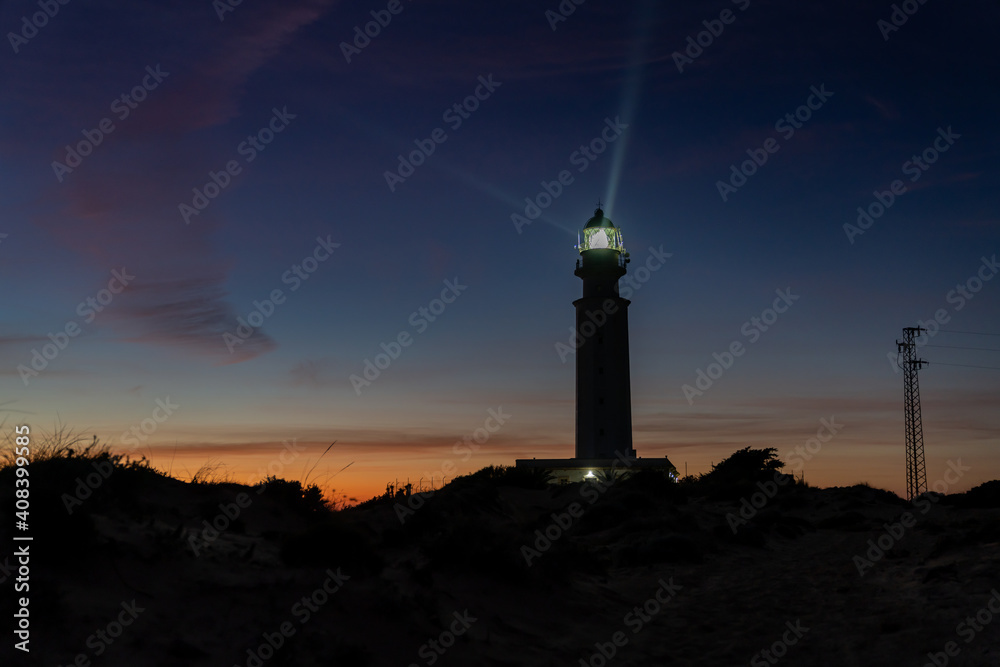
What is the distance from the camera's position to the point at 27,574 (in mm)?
5805

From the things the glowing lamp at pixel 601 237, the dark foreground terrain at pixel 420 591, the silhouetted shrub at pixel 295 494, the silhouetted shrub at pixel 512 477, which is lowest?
the dark foreground terrain at pixel 420 591

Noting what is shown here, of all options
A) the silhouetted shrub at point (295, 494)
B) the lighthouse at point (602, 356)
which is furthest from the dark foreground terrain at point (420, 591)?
the lighthouse at point (602, 356)

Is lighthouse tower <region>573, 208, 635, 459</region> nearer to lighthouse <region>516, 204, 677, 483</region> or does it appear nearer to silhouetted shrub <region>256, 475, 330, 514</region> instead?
lighthouse <region>516, 204, 677, 483</region>

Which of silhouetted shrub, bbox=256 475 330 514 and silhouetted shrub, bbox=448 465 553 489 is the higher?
silhouetted shrub, bbox=448 465 553 489

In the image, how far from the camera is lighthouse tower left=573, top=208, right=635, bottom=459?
4216cm

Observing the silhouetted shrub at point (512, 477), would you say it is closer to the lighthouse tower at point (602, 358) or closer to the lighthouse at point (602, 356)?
the lighthouse at point (602, 356)

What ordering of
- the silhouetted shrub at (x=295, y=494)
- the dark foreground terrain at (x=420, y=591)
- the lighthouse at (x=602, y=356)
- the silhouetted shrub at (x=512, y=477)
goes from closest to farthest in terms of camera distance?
the dark foreground terrain at (x=420, y=591) → the silhouetted shrub at (x=295, y=494) → the silhouetted shrub at (x=512, y=477) → the lighthouse at (x=602, y=356)

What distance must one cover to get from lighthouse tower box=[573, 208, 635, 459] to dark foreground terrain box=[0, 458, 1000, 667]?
88.8 feet

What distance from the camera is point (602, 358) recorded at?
4278 cm

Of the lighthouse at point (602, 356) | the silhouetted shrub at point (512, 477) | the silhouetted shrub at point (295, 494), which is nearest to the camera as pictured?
the silhouetted shrub at point (295, 494)

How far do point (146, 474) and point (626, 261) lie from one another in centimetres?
3832

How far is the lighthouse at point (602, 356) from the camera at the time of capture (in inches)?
1658

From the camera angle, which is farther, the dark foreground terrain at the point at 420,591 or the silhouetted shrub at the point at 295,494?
the silhouetted shrub at the point at 295,494

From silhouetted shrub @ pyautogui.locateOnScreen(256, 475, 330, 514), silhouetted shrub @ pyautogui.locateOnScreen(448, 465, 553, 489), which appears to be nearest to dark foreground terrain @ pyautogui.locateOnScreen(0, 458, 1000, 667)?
silhouetted shrub @ pyautogui.locateOnScreen(256, 475, 330, 514)
